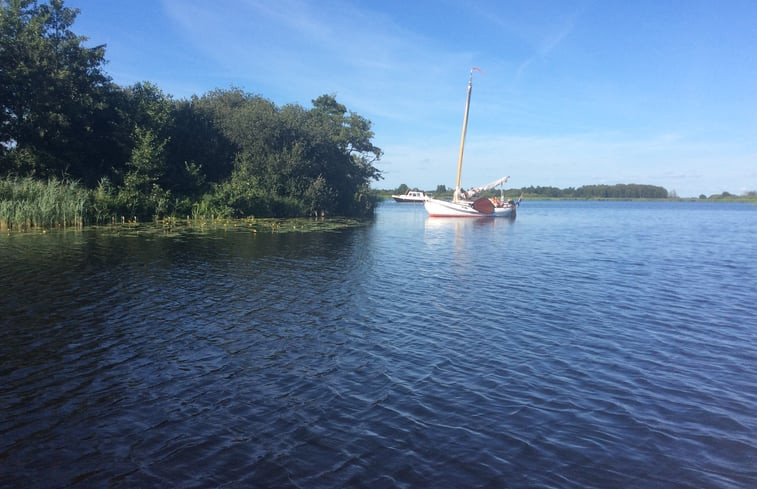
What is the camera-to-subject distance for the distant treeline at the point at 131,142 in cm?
3547

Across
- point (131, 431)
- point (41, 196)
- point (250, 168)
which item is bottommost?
point (131, 431)

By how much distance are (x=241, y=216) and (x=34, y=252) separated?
80.2 feet

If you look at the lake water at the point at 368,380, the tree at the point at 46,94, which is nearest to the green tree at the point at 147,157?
the tree at the point at 46,94

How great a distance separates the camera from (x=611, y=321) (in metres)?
13.3

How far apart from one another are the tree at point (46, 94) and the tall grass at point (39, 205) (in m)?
6.23

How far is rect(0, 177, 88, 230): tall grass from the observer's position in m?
28.9

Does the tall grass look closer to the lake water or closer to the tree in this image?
the tree

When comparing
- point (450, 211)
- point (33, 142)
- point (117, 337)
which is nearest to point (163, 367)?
point (117, 337)

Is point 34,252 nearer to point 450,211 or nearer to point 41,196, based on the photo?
point 41,196

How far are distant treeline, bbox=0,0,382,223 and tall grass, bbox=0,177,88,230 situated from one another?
A: 14 cm

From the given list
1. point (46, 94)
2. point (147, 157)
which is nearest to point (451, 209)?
point (147, 157)

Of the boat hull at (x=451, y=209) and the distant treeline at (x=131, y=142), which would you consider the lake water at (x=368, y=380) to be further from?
the boat hull at (x=451, y=209)

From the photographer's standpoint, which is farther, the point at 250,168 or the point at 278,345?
the point at 250,168

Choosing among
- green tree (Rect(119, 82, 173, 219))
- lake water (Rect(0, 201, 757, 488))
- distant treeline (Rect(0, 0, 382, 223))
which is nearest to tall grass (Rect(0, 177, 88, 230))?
distant treeline (Rect(0, 0, 382, 223))
